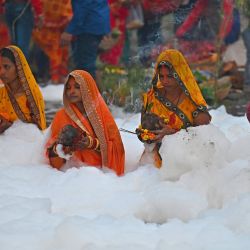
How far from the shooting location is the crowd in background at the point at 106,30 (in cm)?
783

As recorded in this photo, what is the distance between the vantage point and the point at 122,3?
9.50 m

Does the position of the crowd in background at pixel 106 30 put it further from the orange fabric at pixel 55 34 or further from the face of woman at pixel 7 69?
the face of woman at pixel 7 69

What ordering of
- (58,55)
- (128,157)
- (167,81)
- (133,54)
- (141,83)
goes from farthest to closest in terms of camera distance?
(133,54) → (58,55) → (141,83) → (128,157) → (167,81)

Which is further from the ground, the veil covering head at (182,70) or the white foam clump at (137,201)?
the veil covering head at (182,70)

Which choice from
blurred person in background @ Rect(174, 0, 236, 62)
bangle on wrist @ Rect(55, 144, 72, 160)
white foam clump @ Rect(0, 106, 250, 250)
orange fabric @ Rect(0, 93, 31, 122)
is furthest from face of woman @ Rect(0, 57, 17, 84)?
blurred person in background @ Rect(174, 0, 236, 62)

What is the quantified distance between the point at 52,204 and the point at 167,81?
1.17 m

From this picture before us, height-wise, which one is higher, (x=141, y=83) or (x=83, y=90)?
(x=83, y=90)

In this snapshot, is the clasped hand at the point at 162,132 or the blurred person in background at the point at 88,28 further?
the blurred person in background at the point at 88,28

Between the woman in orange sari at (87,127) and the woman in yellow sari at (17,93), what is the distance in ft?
1.61

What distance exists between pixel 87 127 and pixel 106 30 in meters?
2.93

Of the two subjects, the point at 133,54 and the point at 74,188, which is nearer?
the point at 74,188

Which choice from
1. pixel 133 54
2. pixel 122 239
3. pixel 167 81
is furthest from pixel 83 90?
pixel 133 54

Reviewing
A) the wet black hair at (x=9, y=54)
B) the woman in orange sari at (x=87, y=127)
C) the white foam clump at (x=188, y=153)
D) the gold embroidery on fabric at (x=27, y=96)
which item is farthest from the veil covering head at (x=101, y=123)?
the wet black hair at (x=9, y=54)

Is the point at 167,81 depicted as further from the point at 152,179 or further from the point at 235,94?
the point at 235,94
